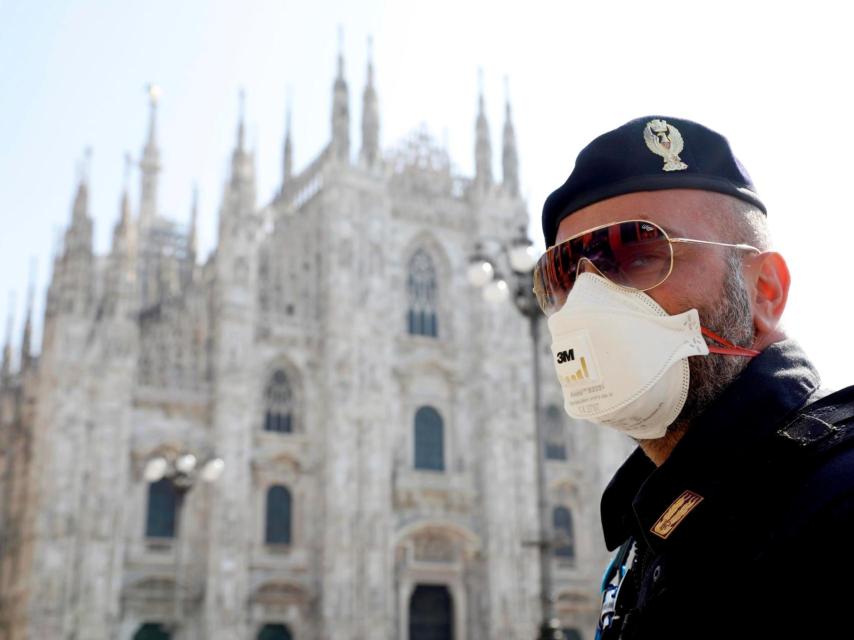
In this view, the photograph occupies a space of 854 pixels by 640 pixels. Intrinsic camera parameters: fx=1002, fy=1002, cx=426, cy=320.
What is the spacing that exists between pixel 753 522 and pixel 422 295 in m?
26.8

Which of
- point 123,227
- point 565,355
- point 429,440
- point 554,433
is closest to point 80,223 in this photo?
point 123,227

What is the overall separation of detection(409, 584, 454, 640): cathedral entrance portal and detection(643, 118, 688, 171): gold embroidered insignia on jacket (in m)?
24.2

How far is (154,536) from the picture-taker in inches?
862

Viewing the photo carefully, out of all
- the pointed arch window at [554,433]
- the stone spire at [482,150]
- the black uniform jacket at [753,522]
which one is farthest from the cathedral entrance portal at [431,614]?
the black uniform jacket at [753,522]

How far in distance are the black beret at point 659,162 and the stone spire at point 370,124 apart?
26132mm

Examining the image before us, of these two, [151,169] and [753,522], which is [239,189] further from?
A: [753,522]

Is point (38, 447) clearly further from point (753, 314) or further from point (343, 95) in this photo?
point (753, 314)

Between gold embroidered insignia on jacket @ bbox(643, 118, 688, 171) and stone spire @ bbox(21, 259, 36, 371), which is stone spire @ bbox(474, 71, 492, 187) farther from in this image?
gold embroidered insignia on jacket @ bbox(643, 118, 688, 171)

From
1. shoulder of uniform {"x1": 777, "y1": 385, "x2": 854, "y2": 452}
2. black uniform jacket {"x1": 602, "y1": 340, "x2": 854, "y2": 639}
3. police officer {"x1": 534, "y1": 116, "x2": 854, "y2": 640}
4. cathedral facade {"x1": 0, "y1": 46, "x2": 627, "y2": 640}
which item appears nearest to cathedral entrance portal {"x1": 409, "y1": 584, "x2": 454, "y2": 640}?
cathedral facade {"x1": 0, "y1": 46, "x2": 627, "y2": 640}

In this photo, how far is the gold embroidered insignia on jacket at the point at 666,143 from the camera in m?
1.50

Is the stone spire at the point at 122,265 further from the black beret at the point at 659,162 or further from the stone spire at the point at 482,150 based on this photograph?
the black beret at the point at 659,162

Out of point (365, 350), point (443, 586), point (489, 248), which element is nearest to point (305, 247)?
point (365, 350)

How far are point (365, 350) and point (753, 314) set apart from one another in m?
23.9

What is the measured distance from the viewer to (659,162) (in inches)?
59.0
